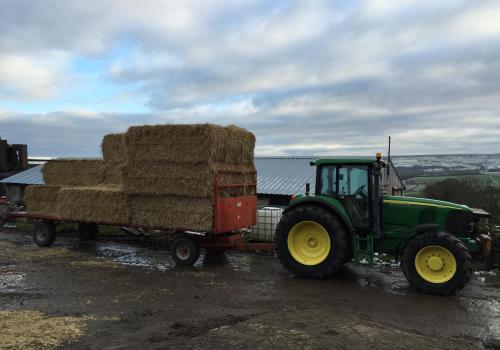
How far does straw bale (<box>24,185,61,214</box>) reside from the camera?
12695 mm

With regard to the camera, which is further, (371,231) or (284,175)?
(284,175)

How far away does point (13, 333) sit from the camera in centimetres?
534

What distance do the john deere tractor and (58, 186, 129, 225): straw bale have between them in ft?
12.6

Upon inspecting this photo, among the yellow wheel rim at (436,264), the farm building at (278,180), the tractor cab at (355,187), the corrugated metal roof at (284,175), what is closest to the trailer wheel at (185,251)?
the tractor cab at (355,187)

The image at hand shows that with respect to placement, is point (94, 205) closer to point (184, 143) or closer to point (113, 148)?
point (113, 148)

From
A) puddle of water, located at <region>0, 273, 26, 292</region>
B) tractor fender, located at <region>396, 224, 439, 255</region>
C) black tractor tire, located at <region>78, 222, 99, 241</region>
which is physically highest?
tractor fender, located at <region>396, 224, 439, 255</region>

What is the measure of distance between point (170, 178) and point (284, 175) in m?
11.2

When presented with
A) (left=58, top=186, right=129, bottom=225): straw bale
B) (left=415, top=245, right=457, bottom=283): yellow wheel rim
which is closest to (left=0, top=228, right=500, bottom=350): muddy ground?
(left=415, top=245, right=457, bottom=283): yellow wheel rim

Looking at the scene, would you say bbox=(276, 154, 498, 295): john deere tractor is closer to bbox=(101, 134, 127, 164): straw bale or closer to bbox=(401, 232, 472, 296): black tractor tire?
bbox=(401, 232, 472, 296): black tractor tire

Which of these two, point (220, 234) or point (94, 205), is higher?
point (94, 205)

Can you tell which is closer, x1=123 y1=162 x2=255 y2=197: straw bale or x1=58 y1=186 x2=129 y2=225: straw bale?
x1=123 y1=162 x2=255 y2=197: straw bale

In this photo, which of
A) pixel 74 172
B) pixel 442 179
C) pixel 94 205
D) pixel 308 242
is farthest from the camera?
pixel 442 179

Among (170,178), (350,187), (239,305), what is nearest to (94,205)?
(170,178)

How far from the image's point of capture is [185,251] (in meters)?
9.72
